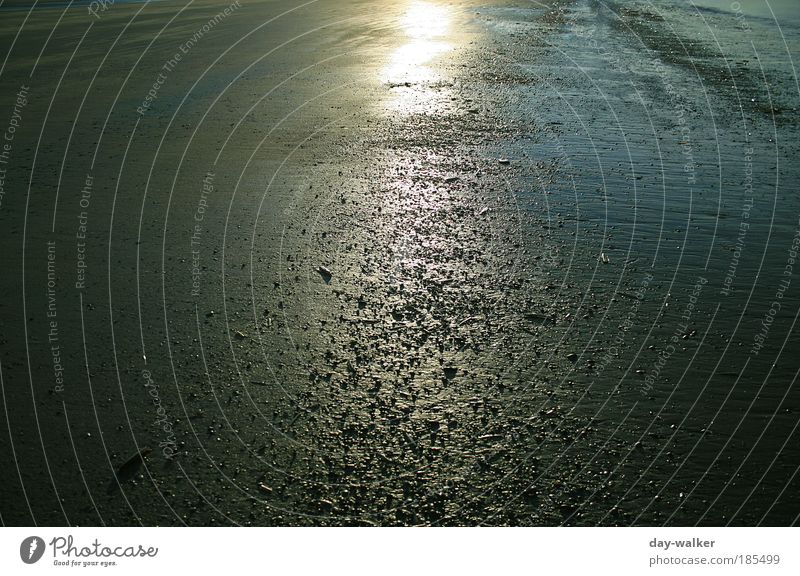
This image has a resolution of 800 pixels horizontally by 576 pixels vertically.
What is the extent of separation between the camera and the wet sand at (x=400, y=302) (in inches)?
133

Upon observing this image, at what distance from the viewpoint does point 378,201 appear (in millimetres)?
6242

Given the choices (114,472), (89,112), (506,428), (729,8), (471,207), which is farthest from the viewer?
(729,8)

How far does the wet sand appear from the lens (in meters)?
3.37

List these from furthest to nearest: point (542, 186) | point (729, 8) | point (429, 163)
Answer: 1. point (729, 8)
2. point (429, 163)
3. point (542, 186)

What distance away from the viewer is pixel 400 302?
469cm

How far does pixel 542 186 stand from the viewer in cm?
662

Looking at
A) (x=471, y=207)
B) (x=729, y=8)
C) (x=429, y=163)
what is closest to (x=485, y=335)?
(x=471, y=207)

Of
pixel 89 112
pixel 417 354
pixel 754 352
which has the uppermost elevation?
pixel 89 112

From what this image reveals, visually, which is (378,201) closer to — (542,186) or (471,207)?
(471,207)

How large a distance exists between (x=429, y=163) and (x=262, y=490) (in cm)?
427
